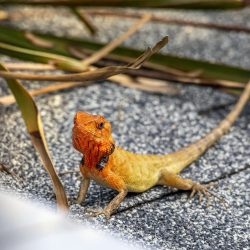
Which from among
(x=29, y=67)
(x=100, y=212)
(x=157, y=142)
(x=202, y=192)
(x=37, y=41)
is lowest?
(x=100, y=212)

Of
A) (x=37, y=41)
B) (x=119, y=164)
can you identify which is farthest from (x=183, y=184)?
(x=37, y=41)

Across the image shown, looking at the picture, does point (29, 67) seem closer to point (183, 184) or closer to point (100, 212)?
point (183, 184)

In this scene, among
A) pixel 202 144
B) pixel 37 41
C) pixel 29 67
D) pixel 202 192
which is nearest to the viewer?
pixel 202 192

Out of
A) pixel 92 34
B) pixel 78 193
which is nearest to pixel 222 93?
pixel 92 34

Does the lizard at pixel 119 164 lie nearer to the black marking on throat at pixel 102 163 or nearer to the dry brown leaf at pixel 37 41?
the black marking on throat at pixel 102 163

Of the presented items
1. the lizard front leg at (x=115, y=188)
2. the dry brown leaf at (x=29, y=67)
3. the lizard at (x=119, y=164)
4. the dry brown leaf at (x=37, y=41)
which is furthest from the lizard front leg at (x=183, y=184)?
the dry brown leaf at (x=37, y=41)

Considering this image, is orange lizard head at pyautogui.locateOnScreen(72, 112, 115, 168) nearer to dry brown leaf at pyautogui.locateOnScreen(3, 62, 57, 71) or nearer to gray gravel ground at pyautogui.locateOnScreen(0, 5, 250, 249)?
gray gravel ground at pyautogui.locateOnScreen(0, 5, 250, 249)

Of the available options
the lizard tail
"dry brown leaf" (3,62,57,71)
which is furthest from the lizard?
"dry brown leaf" (3,62,57,71)
